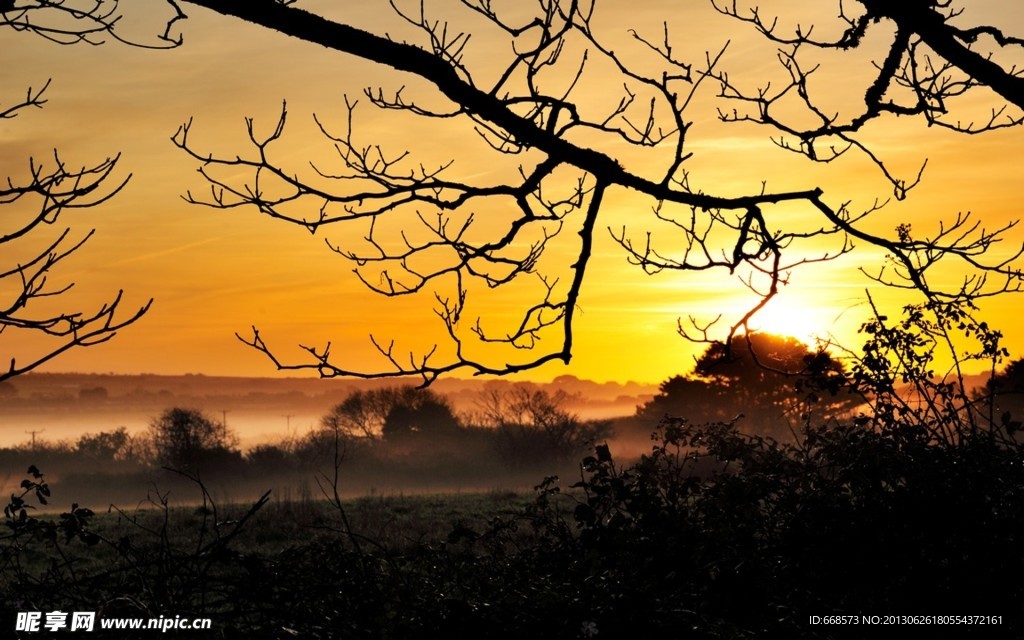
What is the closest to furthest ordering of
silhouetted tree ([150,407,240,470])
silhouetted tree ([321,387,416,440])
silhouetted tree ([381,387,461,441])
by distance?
silhouetted tree ([150,407,240,470]) → silhouetted tree ([381,387,461,441]) → silhouetted tree ([321,387,416,440])

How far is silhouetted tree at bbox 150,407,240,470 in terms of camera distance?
4141cm

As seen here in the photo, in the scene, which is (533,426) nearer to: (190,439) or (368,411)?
(368,411)

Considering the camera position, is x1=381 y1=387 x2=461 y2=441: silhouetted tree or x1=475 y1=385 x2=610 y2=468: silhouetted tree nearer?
x1=475 y1=385 x2=610 y2=468: silhouetted tree

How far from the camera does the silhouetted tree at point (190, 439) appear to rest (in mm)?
41406

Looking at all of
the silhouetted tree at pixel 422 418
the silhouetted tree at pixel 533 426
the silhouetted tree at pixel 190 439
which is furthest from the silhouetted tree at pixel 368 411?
the silhouetted tree at pixel 190 439

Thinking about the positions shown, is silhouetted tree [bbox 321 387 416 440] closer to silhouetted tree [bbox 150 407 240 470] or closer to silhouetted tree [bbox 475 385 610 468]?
silhouetted tree [bbox 475 385 610 468]

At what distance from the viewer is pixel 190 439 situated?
139 ft

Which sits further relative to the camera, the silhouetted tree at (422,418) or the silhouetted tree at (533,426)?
the silhouetted tree at (422,418)

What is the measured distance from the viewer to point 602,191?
4.77 meters

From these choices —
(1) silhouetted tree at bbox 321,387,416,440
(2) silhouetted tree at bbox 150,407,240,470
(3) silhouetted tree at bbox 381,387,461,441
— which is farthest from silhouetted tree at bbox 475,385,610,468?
(2) silhouetted tree at bbox 150,407,240,470

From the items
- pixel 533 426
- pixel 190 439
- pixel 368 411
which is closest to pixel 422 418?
pixel 368 411

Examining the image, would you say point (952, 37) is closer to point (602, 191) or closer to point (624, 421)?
point (602, 191)

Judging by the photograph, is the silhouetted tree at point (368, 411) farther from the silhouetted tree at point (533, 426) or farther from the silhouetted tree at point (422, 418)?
the silhouetted tree at point (533, 426)

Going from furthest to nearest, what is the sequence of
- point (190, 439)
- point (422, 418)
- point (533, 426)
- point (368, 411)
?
point (368, 411) → point (422, 418) → point (533, 426) → point (190, 439)
